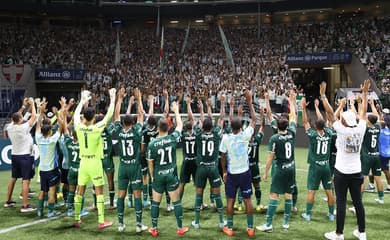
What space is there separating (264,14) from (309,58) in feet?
27.6

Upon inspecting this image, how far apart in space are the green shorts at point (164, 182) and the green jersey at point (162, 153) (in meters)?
0.07

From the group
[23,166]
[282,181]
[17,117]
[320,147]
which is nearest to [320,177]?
[320,147]

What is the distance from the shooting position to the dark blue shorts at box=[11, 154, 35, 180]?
34.1 feet

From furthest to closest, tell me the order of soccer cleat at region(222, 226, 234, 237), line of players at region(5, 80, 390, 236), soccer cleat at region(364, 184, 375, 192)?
soccer cleat at region(364, 184, 375, 192), soccer cleat at region(222, 226, 234, 237), line of players at region(5, 80, 390, 236)

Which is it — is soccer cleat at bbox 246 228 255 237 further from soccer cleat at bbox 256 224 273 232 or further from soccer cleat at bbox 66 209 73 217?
soccer cleat at bbox 66 209 73 217

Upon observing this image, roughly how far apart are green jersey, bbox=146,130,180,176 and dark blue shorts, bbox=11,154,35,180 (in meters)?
4.08

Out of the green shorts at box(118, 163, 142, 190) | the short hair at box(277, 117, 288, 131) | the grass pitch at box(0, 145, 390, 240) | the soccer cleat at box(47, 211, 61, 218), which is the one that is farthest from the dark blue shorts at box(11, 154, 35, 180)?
the short hair at box(277, 117, 288, 131)

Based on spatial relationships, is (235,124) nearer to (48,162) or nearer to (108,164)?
(108,164)

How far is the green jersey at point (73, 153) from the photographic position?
916cm

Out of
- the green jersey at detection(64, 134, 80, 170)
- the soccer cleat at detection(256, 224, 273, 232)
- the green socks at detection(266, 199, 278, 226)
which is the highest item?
the green jersey at detection(64, 134, 80, 170)

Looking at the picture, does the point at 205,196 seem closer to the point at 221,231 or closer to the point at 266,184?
the point at 266,184

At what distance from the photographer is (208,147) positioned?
8.45 m

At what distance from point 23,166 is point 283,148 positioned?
6.12 metres

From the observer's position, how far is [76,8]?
117 feet
